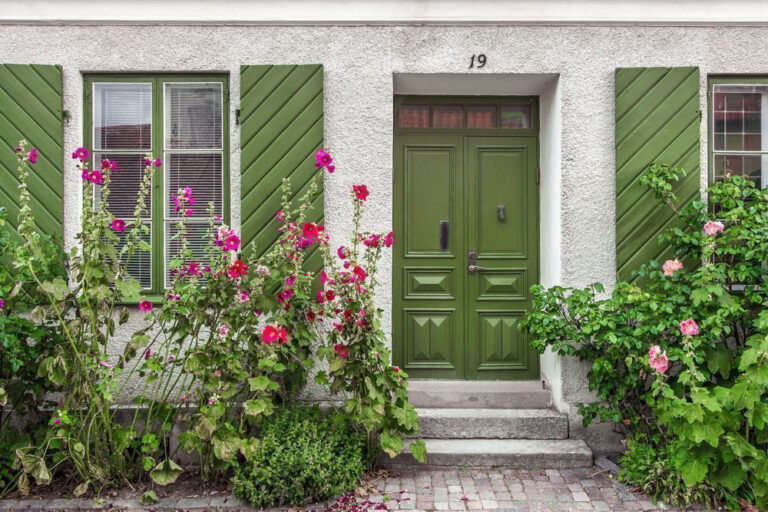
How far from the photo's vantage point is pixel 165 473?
406cm

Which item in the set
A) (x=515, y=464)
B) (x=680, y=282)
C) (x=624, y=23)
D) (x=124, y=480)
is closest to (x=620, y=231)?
(x=680, y=282)

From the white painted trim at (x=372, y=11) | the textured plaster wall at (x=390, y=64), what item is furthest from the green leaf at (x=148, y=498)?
the white painted trim at (x=372, y=11)

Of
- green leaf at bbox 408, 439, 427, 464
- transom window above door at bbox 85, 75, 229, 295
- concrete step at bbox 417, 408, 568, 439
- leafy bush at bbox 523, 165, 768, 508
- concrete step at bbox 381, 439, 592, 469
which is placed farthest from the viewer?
transom window above door at bbox 85, 75, 229, 295

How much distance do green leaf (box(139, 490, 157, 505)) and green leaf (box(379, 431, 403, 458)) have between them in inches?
57.8

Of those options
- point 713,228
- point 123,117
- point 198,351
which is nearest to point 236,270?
point 198,351

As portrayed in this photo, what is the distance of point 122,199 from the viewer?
16.5 feet

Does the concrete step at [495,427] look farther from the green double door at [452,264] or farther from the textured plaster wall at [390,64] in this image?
the green double door at [452,264]

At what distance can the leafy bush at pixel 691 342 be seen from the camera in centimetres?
384

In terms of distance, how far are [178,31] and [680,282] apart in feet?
13.7

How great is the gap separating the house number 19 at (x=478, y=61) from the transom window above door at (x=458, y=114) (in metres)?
0.41

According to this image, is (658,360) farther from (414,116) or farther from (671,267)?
(414,116)

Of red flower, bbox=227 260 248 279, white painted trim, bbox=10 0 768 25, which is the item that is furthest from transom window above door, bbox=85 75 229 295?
red flower, bbox=227 260 248 279

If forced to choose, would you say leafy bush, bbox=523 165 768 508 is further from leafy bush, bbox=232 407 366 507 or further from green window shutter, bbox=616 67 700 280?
leafy bush, bbox=232 407 366 507

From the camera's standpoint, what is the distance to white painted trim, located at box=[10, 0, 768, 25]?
4.82 meters
